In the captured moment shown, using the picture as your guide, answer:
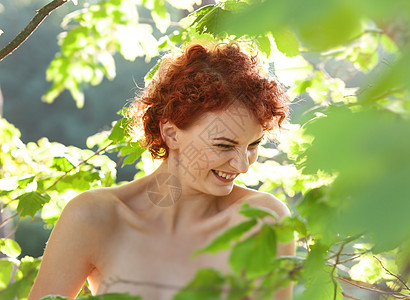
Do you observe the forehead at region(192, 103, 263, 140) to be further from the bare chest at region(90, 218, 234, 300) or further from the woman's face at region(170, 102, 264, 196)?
the bare chest at region(90, 218, 234, 300)

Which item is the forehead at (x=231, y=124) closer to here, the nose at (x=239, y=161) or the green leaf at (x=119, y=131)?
the nose at (x=239, y=161)

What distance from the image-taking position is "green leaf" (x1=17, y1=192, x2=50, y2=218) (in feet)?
4.08

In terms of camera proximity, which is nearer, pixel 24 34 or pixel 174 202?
pixel 24 34

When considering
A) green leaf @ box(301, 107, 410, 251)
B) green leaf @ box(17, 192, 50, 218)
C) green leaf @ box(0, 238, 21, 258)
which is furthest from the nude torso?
green leaf @ box(301, 107, 410, 251)

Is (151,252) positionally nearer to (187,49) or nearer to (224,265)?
(224,265)

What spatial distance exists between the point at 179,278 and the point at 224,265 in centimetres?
9

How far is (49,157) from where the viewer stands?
1449 millimetres

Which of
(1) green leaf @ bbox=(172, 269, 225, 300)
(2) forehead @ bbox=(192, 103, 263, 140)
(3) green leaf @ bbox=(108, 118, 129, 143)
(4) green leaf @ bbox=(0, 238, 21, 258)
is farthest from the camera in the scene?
(4) green leaf @ bbox=(0, 238, 21, 258)

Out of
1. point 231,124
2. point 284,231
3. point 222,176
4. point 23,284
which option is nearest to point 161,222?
point 222,176

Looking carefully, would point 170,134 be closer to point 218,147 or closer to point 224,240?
point 218,147

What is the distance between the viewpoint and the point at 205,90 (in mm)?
1066

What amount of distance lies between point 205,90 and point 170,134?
0.48ft

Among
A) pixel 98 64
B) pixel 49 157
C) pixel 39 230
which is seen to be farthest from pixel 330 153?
pixel 39 230

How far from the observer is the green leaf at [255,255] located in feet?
1.41
